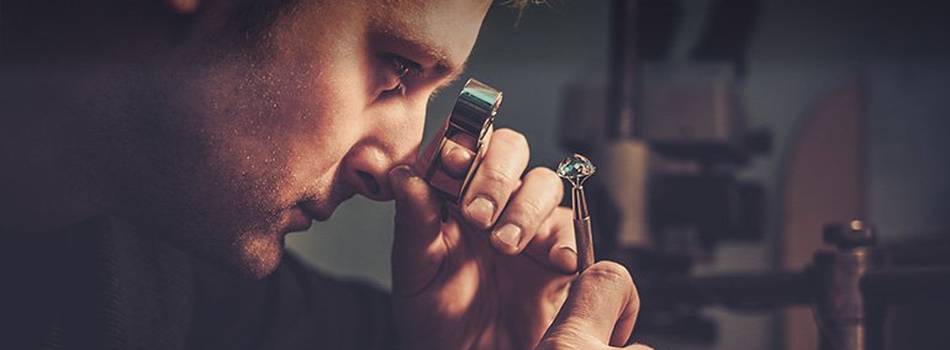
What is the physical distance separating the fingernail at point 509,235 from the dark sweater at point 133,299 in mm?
194

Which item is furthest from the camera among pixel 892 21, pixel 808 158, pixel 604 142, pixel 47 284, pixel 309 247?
pixel 808 158

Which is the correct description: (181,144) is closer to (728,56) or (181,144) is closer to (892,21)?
(728,56)

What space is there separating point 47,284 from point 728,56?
3.72ft

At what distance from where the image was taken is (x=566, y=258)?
561mm

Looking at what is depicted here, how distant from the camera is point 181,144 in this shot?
0.51m

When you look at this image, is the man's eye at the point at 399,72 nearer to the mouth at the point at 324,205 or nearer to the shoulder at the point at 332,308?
the mouth at the point at 324,205

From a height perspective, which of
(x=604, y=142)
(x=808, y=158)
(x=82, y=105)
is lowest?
(x=808, y=158)

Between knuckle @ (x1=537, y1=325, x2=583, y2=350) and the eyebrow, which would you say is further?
the eyebrow

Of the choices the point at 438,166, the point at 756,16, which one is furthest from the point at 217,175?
the point at 756,16

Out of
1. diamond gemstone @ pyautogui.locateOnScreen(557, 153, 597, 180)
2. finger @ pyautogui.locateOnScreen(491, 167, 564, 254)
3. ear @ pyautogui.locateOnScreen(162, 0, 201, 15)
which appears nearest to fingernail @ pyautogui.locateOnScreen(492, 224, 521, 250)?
finger @ pyautogui.locateOnScreen(491, 167, 564, 254)

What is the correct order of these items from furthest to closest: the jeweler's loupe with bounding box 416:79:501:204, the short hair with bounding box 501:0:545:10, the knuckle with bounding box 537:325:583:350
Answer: the short hair with bounding box 501:0:545:10, the jeweler's loupe with bounding box 416:79:501:204, the knuckle with bounding box 537:325:583:350

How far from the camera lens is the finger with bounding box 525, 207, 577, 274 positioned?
564mm

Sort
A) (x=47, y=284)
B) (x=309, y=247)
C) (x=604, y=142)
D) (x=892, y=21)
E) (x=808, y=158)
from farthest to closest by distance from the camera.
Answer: (x=808, y=158) < (x=892, y=21) < (x=604, y=142) < (x=309, y=247) < (x=47, y=284)

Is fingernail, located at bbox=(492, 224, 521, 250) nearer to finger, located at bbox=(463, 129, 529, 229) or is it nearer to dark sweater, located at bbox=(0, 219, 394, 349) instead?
finger, located at bbox=(463, 129, 529, 229)
